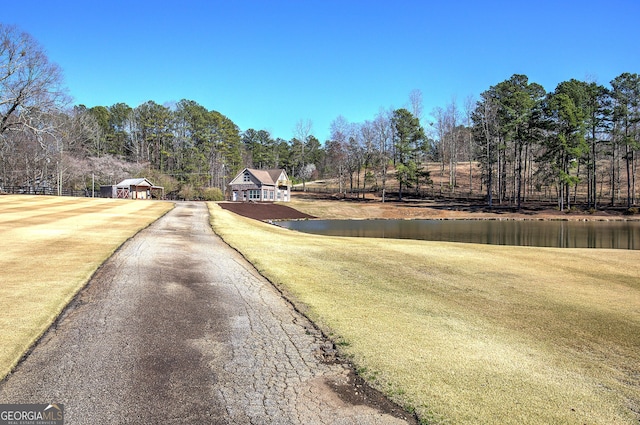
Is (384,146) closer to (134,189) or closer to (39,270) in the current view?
(134,189)

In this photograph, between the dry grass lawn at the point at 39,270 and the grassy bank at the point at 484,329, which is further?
the dry grass lawn at the point at 39,270

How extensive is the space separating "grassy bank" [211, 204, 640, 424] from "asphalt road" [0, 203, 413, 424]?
66cm

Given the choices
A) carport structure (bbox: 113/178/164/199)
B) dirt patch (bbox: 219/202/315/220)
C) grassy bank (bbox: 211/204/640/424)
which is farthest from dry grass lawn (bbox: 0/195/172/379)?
carport structure (bbox: 113/178/164/199)

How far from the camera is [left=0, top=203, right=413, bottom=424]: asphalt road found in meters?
4.11

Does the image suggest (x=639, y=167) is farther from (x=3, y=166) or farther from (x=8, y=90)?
(x=3, y=166)

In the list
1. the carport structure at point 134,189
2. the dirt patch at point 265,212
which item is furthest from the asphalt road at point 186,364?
the carport structure at point 134,189

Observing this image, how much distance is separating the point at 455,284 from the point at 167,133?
3370 inches

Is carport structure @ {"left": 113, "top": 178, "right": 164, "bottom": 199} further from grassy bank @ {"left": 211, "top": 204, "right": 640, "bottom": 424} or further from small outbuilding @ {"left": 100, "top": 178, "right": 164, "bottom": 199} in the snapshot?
grassy bank @ {"left": 211, "top": 204, "right": 640, "bottom": 424}

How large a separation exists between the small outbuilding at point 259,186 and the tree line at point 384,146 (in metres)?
4.48

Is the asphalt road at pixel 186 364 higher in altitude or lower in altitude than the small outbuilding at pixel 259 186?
lower

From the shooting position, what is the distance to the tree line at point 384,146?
53.3 metres

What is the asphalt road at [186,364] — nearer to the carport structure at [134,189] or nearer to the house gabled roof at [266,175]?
the house gabled roof at [266,175]

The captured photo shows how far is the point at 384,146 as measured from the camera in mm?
78688

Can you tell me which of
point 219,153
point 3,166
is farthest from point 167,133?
point 3,166
